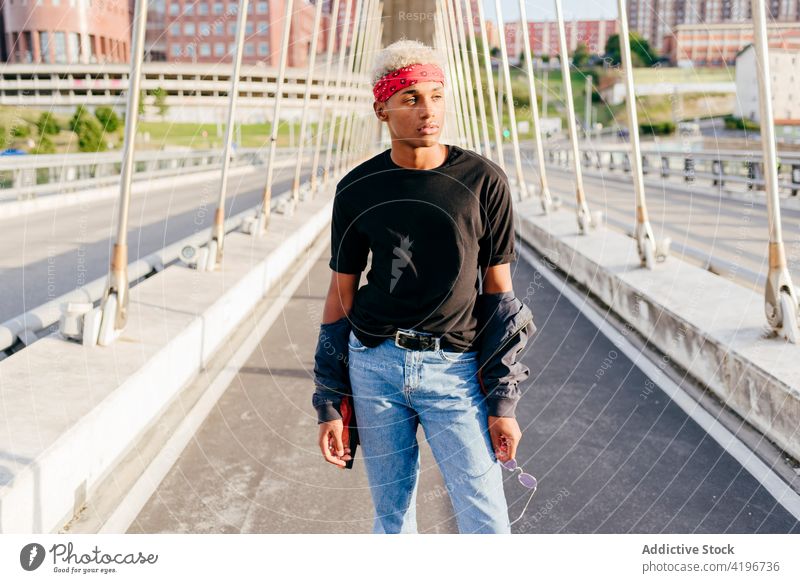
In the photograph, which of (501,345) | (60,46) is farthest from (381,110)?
(60,46)

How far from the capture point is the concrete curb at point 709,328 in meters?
5.80

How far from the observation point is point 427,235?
310 cm

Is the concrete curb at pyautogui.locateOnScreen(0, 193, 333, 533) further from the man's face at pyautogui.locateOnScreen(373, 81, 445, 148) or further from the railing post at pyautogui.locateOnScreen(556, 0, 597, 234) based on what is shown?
the railing post at pyautogui.locateOnScreen(556, 0, 597, 234)

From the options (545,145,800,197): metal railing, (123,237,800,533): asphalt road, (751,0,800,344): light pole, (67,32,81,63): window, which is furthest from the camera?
(67,32,81,63): window

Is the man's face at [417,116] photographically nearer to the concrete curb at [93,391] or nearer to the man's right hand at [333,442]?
the man's right hand at [333,442]

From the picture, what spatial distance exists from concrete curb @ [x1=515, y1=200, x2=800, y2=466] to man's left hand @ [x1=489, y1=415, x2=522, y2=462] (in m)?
2.68

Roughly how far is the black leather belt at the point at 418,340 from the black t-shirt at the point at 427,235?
18mm

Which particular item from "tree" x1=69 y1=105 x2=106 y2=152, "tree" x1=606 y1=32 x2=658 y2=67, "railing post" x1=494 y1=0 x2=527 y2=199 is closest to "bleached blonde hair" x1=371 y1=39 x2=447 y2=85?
"tree" x1=606 y1=32 x2=658 y2=67

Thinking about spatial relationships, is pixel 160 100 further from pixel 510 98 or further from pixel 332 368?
pixel 332 368

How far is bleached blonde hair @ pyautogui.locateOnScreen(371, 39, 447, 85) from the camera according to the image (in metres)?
3.11

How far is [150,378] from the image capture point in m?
6.21
